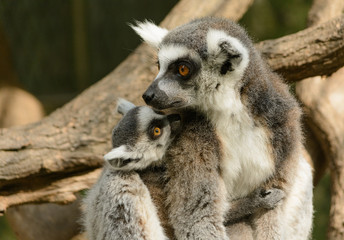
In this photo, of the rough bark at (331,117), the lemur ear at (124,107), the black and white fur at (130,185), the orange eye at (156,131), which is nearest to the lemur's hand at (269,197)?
the black and white fur at (130,185)

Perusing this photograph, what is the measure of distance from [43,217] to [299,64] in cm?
343

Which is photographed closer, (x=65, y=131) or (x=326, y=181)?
(x=65, y=131)

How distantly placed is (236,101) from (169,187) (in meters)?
0.85

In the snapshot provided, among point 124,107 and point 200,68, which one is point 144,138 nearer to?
point 124,107

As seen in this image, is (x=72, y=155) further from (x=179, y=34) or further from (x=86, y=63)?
(x=86, y=63)

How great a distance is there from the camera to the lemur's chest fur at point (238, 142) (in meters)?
3.56

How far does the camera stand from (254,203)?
3.75 metres

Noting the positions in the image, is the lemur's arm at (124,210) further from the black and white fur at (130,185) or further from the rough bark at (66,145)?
the rough bark at (66,145)

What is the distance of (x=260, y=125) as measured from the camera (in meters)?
3.66

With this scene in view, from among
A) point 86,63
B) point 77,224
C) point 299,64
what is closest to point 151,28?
point 299,64

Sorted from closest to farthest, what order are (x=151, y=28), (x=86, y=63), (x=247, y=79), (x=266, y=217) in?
1. (x=247, y=79)
2. (x=266, y=217)
3. (x=151, y=28)
4. (x=86, y=63)

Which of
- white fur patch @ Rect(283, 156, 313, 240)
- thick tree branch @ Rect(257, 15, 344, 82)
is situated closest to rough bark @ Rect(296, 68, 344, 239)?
thick tree branch @ Rect(257, 15, 344, 82)

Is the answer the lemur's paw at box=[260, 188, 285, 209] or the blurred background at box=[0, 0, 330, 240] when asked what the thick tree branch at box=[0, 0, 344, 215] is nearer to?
the lemur's paw at box=[260, 188, 285, 209]

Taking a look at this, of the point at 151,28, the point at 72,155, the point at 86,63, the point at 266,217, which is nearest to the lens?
the point at 266,217
